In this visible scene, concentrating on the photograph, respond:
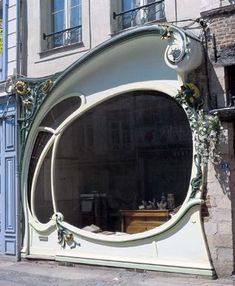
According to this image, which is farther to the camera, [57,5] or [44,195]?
[57,5]

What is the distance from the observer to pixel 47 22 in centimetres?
1195

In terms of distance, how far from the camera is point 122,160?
33.6ft

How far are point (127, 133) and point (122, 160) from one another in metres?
0.54

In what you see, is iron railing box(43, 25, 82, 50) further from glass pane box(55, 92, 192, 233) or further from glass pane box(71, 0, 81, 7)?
glass pane box(55, 92, 192, 233)

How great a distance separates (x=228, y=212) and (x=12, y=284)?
4039mm

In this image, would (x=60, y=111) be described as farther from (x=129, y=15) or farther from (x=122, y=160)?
(x=129, y=15)

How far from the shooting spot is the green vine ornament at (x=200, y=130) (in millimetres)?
8664

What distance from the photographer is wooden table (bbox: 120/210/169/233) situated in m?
9.55

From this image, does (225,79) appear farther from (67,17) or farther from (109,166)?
(67,17)

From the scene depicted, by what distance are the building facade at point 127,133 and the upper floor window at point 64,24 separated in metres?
0.02

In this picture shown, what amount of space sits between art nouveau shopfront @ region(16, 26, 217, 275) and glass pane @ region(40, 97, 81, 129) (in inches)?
0.9

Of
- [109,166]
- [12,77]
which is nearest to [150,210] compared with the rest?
[109,166]

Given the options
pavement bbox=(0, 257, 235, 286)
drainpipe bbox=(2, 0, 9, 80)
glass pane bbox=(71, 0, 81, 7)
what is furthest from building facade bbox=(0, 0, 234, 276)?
drainpipe bbox=(2, 0, 9, 80)

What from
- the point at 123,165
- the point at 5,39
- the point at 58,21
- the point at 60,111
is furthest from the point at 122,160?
the point at 5,39
